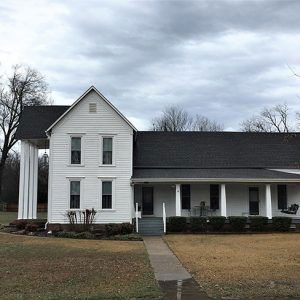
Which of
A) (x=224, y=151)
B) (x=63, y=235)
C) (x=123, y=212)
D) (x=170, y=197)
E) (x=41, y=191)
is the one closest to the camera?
(x=63, y=235)

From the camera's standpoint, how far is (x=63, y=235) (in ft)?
83.9

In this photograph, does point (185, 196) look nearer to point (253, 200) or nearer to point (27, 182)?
point (253, 200)

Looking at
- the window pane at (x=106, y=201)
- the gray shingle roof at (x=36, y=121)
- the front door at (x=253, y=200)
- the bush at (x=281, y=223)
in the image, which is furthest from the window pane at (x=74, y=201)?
the bush at (x=281, y=223)

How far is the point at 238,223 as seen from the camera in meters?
27.3

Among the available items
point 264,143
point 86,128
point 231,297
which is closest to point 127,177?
point 86,128

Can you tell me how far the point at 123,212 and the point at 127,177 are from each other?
2.11 m

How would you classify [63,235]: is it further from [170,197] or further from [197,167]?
[197,167]

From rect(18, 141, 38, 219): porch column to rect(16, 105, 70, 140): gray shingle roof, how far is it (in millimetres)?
874

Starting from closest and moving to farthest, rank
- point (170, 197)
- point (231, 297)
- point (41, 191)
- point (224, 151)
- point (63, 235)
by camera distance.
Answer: point (231, 297) → point (63, 235) → point (170, 197) → point (224, 151) → point (41, 191)

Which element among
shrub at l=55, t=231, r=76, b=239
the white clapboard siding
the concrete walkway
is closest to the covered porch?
the white clapboard siding

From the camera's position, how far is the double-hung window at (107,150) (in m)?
29.0

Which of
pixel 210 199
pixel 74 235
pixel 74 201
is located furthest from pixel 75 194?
pixel 210 199

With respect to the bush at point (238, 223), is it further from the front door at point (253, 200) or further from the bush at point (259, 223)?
the front door at point (253, 200)

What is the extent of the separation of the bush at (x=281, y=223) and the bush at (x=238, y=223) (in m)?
1.77
